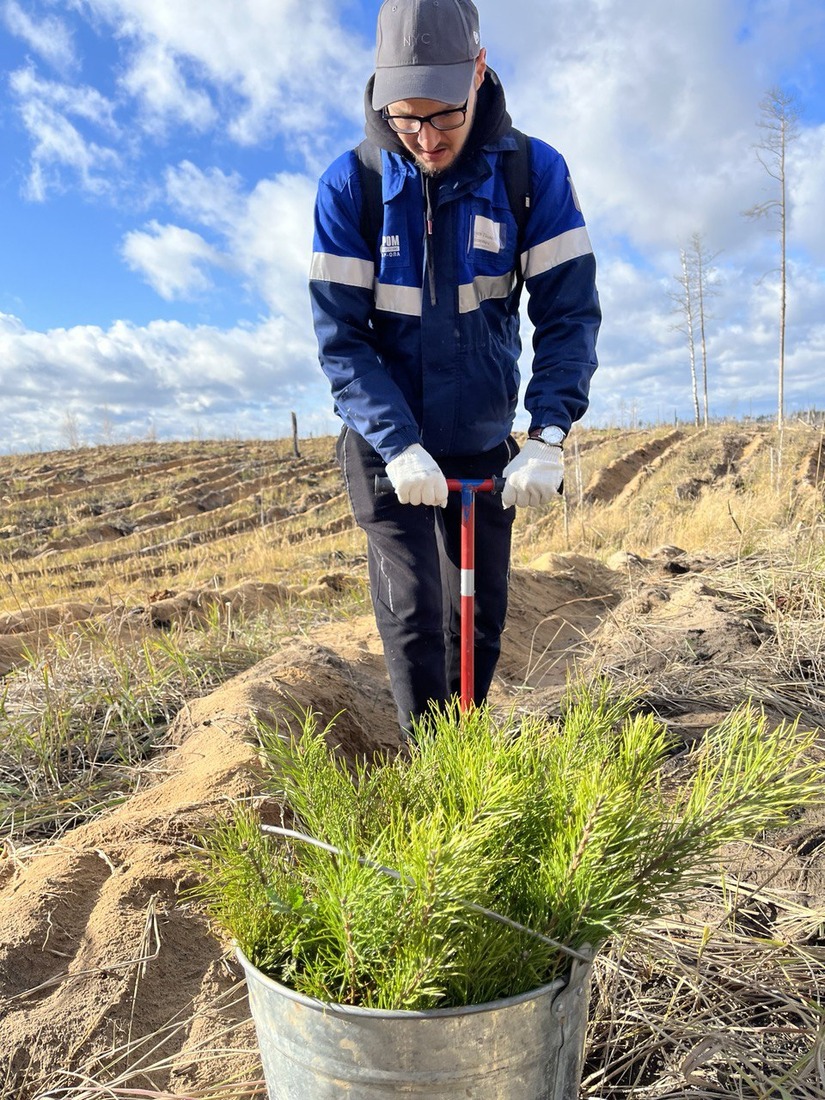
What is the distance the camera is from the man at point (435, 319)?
2217 mm

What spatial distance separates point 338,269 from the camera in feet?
7.61

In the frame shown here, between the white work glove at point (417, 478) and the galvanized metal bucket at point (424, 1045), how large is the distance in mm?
1251

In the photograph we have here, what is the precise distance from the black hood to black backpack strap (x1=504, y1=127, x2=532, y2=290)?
0.09 metres

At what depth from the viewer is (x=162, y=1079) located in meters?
1.59

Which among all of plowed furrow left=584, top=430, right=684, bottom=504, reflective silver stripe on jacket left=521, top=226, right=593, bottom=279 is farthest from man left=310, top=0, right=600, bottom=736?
plowed furrow left=584, top=430, right=684, bottom=504

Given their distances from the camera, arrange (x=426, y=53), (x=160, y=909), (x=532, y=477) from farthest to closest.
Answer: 1. (x=532, y=477)
2. (x=426, y=53)
3. (x=160, y=909)

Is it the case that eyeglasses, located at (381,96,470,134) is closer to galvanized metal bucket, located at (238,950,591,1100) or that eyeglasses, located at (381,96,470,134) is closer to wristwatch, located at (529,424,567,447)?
wristwatch, located at (529,424,567,447)

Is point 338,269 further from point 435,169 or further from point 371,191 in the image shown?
point 435,169

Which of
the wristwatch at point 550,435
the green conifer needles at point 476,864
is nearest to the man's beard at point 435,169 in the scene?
the wristwatch at point 550,435

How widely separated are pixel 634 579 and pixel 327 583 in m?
2.62

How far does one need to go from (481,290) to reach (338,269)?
0.41 m

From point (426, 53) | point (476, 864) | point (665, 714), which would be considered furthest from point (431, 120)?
point (665, 714)

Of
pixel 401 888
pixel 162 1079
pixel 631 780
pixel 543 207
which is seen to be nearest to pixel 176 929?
pixel 162 1079

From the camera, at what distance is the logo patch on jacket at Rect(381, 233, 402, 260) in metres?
2.31
